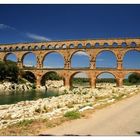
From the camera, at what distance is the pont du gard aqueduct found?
54062 millimetres

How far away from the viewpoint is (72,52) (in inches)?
2255

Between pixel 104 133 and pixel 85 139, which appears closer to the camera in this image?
pixel 85 139

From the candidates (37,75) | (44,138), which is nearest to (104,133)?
(44,138)

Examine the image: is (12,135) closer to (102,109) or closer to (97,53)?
(102,109)

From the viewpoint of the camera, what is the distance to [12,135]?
8617 mm

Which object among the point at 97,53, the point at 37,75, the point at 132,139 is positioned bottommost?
the point at 132,139

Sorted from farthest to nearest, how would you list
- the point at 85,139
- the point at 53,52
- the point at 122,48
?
the point at 53,52 < the point at 122,48 < the point at 85,139

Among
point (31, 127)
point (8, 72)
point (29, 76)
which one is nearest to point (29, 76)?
point (29, 76)

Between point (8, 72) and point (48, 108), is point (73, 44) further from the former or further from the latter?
point (48, 108)

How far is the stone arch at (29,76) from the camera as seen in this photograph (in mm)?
60750

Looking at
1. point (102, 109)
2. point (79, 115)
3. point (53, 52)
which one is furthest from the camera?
point (53, 52)

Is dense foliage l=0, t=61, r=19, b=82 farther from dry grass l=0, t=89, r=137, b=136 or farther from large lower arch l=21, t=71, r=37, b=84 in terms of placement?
dry grass l=0, t=89, r=137, b=136

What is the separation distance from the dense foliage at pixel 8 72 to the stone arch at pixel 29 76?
4.49m

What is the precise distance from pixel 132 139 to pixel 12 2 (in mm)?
5906
